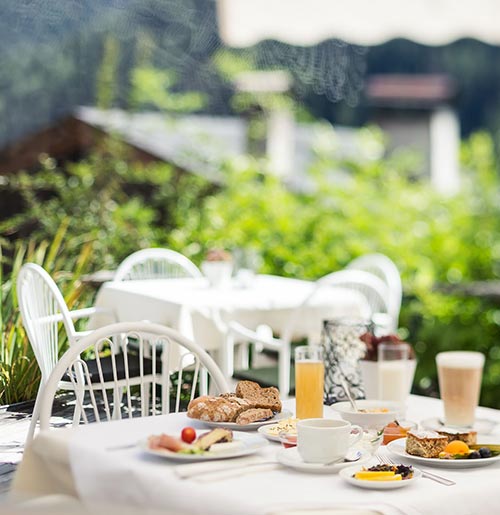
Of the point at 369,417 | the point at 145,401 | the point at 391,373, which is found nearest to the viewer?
the point at 369,417

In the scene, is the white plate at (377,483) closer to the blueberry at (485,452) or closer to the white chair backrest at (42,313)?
the blueberry at (485,452)

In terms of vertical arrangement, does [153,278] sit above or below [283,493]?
above

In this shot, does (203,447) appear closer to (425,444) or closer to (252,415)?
(252,415)

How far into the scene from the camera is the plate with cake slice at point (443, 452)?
1769 millimetres

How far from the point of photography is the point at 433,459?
5.82ft

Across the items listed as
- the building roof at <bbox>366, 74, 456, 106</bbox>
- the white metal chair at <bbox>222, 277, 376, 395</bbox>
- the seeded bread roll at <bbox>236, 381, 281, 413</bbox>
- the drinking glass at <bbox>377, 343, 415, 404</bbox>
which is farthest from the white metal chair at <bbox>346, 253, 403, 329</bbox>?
the seeded bread roll at <bbox>236, 381, 281, 413</bbox>

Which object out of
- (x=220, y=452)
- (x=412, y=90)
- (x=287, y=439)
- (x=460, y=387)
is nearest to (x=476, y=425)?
(x=460, y=387)

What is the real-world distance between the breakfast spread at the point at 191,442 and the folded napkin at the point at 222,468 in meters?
0.04

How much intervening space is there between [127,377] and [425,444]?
0.85 metres

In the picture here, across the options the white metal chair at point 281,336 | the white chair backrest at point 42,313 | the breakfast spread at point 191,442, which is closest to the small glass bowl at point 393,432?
the breakfast spread at point 191,442

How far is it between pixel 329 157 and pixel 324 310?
1.90 metres

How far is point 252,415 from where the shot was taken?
1989 millimetres

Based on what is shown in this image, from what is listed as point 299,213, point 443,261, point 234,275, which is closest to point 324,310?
point 234,275

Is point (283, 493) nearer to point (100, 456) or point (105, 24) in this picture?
point (100, 456)
